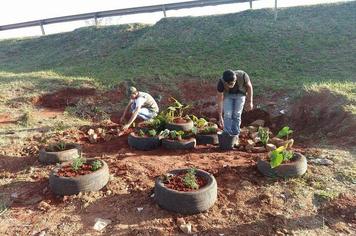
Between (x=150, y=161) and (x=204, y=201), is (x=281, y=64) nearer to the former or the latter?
(x=150, y=161)

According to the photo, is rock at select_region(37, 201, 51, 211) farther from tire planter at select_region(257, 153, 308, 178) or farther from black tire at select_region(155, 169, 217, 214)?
tire planter at select_region(257, 153, 308, 178)

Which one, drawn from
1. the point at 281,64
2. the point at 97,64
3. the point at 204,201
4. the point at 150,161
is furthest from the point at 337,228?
the point at 97,64

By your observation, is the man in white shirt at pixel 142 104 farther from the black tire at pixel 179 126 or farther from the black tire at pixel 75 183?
the black tire at pixel 75 183

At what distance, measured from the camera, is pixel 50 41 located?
19.4 metres

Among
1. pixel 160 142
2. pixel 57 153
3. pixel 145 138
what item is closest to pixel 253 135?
pixel 160 142

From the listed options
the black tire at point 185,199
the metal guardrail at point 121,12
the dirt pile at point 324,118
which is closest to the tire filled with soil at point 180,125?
the dirt pile at point 324,118

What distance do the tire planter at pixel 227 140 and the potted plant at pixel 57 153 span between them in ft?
7.71

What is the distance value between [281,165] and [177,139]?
204cm

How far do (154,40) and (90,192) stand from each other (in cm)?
1129

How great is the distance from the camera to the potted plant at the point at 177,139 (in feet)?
20.7

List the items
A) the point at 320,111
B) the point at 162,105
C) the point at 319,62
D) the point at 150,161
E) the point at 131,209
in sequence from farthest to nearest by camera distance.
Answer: the point at 319,62
the point at 162,105
the point at 320,111
the point at 150,161
the point at 131,209

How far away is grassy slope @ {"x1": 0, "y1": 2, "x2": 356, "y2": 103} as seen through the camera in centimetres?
1092

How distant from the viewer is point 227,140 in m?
6.28

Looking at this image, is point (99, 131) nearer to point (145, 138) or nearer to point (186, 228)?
point (145, 138)
